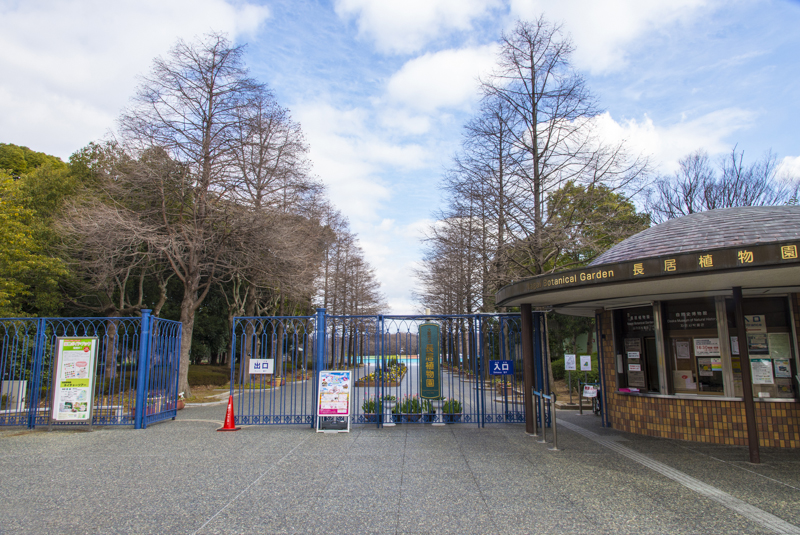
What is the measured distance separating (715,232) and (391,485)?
753cm

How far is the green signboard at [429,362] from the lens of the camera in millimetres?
11664

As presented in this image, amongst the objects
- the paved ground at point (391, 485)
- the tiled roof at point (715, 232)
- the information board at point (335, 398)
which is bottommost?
the paved ground at point (391, 485)

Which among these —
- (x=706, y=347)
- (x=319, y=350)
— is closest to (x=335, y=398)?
(x=319, y=350)

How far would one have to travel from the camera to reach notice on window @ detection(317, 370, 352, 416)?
34.7ft

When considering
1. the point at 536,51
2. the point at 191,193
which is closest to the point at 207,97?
the point at 191,193

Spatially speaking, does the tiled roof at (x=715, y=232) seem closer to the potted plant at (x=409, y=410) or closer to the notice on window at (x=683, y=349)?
the notice on window at (x=683, y=349)

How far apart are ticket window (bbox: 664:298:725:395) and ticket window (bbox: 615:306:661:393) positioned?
1.26ft

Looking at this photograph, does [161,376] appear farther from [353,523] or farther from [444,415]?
[353,523]

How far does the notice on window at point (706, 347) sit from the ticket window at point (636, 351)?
80 cm

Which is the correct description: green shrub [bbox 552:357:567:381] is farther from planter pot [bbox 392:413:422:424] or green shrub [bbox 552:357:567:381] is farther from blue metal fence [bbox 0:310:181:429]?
blue metal fence [bbox 0:310:181:429]

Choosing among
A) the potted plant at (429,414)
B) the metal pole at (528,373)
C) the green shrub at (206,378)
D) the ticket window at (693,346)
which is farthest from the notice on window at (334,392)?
the green shrub at (206,378)

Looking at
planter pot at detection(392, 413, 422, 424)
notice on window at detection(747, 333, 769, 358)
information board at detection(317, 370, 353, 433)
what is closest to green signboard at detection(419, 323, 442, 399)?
planter pot at detection(392, 413, 422, 424)

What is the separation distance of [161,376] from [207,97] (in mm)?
10660

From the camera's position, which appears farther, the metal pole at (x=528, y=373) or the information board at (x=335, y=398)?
the information board at (x=335, y=398)
